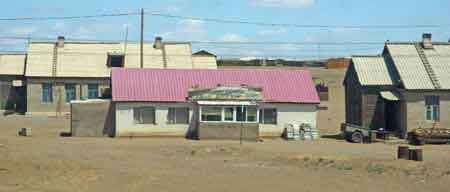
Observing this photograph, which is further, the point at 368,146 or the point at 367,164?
the point at 368,146

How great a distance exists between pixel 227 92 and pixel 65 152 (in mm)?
12299

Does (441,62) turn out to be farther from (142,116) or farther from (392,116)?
(142,116)

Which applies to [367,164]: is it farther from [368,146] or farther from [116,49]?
[116,49]

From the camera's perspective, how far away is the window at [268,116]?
145 ft

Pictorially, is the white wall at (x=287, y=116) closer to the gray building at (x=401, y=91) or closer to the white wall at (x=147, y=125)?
the gray building at (x=401, y=91)

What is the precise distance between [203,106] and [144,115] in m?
3.28

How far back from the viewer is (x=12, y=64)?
65.6 m

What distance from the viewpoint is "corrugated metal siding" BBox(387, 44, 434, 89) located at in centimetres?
4556

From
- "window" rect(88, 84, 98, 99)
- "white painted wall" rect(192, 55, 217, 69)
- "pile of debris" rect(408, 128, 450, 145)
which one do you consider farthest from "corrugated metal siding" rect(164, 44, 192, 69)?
"pile of debris" rect(408, 128, 450, 145)

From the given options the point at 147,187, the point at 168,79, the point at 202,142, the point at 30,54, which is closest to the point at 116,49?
the point at 30,54

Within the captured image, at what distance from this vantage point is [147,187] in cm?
2138

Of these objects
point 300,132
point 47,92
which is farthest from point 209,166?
point 47,92

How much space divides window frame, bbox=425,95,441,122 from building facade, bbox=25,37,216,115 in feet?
81.7

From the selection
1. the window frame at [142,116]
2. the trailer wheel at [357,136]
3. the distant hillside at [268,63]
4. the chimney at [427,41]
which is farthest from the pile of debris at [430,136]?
the distant hillside at [268,63]
